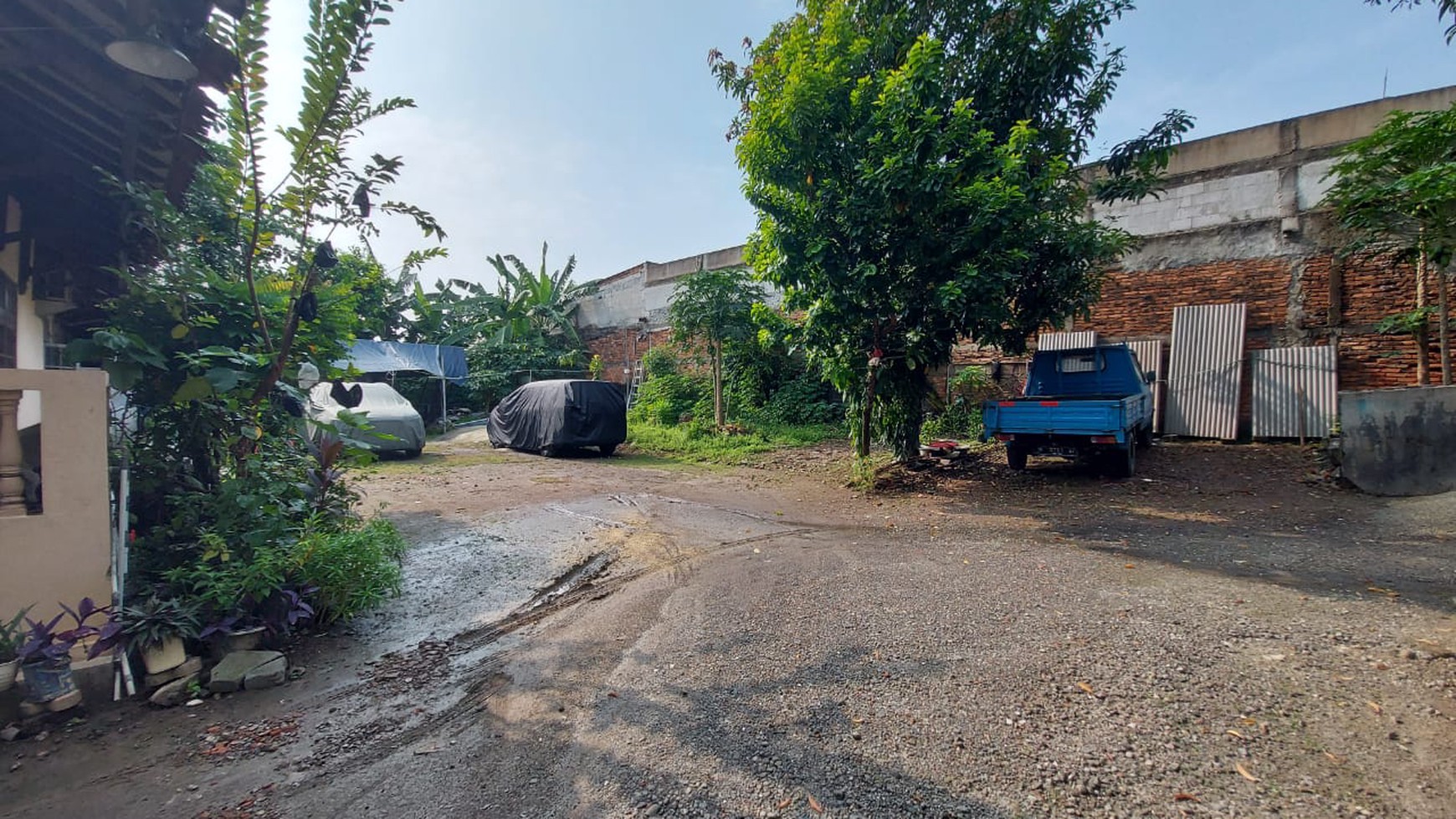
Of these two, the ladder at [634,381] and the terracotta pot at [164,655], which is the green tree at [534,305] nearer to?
the ladder at [634,381]

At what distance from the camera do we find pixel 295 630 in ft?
12.3

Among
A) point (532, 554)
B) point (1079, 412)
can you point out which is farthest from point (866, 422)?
point (532, 554)

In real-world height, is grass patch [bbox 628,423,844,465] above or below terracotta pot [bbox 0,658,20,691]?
above

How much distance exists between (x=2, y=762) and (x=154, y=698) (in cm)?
50

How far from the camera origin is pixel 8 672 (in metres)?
2.72

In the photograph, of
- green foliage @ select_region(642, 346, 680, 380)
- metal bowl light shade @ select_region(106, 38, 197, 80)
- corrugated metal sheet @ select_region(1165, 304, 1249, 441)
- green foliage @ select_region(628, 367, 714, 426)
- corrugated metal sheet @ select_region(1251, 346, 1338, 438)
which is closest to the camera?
metal bowl light shade @ select_region(106, 38, 197, 80)

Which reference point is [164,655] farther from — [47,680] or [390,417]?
[390,417]

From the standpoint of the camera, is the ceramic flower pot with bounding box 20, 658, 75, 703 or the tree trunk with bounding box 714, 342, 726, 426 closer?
the ceramic flower pot with bounding box 20, 658, 75, 703

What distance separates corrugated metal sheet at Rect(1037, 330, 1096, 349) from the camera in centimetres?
1212

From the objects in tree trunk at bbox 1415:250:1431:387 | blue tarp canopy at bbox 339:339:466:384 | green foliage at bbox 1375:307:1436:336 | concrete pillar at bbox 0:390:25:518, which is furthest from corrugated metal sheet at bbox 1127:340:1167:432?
blue tarp canopy at bbox 339:339:466:384

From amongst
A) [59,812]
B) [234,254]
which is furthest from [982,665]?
[234,254]

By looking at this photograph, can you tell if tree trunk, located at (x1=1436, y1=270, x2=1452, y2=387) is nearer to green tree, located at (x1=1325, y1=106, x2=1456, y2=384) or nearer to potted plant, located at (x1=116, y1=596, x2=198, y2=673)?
green tree, located at (x1=1325, y1=106, x2=1456, y2=384)

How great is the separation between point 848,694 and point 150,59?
4426 mm

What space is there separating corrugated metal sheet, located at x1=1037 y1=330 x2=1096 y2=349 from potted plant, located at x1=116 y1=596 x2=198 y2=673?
12.7 metres
